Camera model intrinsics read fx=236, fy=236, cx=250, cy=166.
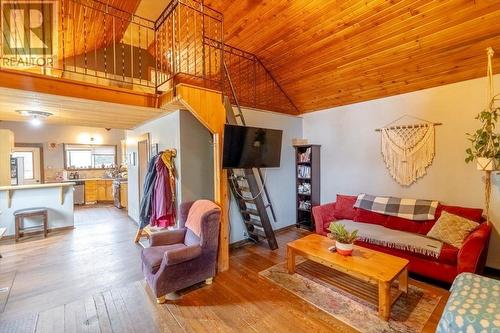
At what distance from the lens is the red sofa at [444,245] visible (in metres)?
2.44

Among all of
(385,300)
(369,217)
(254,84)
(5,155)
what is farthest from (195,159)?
(5,155)

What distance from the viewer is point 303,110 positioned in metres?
5.11

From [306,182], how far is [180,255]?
3.16 metres

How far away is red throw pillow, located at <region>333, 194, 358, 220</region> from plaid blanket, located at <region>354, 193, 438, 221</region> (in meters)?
0.11

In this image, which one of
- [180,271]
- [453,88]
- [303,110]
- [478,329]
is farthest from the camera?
[303,110]

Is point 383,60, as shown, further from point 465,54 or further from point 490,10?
point 490,10

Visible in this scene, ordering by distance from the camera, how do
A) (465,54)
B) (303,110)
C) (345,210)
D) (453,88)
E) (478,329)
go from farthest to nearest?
(303,110), (345,210), (453,88), (465,54), (478,329)

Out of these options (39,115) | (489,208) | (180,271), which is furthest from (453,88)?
(39,115)

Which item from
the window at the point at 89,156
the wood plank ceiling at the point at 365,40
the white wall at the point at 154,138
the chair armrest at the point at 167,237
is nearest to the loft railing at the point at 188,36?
the wood plank ceiling at the point at 365,40

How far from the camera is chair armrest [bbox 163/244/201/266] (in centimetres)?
238

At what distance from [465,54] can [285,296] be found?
11.6 ft

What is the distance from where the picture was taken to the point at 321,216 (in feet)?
13.0

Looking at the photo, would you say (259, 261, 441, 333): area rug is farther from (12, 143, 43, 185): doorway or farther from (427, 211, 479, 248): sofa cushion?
(12, 143, 43, 185): doorway

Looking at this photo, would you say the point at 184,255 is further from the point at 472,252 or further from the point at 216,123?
the point at 472,252
